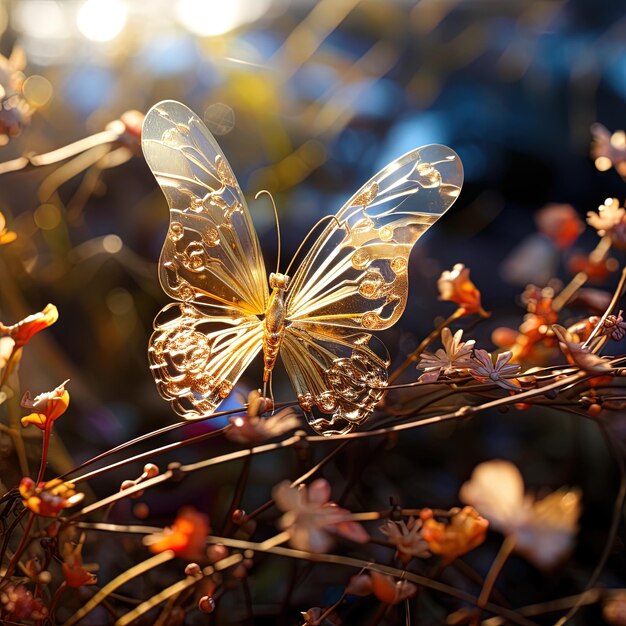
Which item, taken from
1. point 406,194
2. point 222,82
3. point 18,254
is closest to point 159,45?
point 222,82

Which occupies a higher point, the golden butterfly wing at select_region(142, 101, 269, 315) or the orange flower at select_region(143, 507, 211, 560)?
the golden butterfly wing at select_region(142, 101, 269, 315)

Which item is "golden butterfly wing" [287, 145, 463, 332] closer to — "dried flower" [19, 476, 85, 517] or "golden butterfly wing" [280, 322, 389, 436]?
"golden butterfly wing" [280, 322, 389, 436]

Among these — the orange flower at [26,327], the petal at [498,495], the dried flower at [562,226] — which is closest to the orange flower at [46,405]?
the orange flower at [26,327]

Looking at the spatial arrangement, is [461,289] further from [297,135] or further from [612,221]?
[297,135]

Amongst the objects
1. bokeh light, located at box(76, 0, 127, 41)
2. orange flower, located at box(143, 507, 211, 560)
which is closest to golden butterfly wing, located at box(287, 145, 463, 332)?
orange flower, located at box(143, 507, 211, 560)

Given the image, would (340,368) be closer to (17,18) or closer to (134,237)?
(134,237)

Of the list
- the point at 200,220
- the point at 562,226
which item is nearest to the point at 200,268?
the point at 200,220

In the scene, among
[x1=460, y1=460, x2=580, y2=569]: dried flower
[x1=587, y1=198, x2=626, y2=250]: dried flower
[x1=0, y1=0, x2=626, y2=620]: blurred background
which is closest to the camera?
[x1=460, y1=460, x2=580, y2=569]: dried flower
